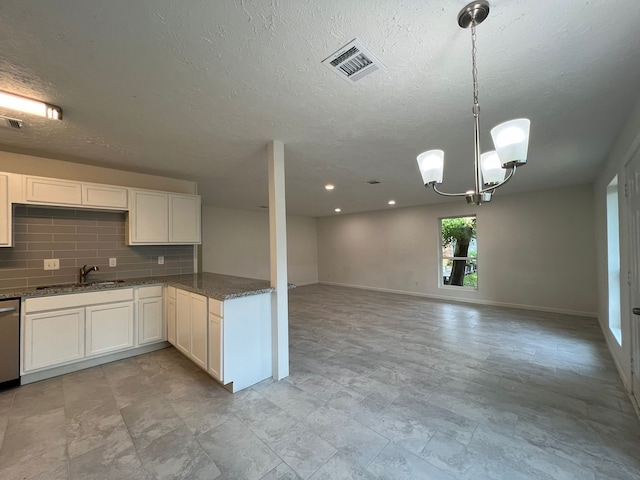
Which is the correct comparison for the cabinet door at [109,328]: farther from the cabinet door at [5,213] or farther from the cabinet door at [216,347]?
the cabinet door at [216,347]

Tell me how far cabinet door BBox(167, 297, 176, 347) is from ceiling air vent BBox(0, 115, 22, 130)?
Result: 2.06 meters

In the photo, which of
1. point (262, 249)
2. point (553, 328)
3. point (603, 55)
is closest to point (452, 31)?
point (603, 55)

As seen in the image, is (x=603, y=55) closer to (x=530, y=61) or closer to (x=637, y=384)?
(x=530, y=61)

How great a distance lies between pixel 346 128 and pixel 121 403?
308 centimetres

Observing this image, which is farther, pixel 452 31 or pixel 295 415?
pixel 295 415

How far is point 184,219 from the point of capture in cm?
377

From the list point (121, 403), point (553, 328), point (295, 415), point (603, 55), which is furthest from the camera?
point (553, 328)

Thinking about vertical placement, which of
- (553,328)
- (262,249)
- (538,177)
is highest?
(538,177)

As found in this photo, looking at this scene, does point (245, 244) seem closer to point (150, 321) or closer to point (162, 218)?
point (162, 218)

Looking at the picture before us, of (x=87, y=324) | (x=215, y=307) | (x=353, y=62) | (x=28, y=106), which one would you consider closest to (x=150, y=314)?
(x=87, y=324)

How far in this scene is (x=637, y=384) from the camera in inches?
85.9

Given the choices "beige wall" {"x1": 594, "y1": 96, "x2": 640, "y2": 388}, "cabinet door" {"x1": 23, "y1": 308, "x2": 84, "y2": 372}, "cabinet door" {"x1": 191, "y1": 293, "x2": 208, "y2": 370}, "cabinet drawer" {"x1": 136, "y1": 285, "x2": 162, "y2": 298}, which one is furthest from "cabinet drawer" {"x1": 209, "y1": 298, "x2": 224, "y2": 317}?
"beige wall" {"x1": 594, "y1": 96, "x2": 640, "y2": 388}

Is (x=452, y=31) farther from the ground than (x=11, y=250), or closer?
farther from the ground

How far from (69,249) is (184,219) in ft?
4.22
